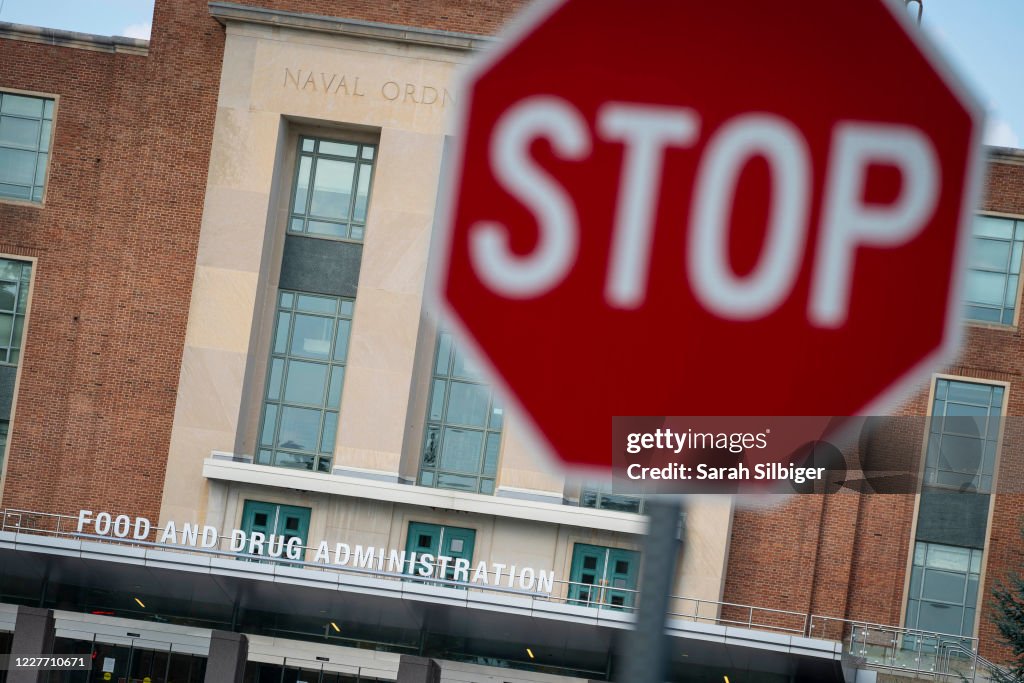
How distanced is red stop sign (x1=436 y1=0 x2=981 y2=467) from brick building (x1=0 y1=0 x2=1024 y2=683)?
83.9 feet

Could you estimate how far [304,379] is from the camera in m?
29.2

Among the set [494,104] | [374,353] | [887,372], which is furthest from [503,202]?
[374,353]

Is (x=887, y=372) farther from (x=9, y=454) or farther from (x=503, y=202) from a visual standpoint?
(x=9, y=454)

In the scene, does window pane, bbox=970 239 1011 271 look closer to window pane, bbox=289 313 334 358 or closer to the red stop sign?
window pane, bbox=289 313 334 358

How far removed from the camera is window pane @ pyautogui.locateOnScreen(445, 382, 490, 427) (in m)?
28.9

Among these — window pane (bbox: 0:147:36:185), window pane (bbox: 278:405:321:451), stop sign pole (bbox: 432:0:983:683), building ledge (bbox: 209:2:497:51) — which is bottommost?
window pane (bbox: 278:405:321:451)

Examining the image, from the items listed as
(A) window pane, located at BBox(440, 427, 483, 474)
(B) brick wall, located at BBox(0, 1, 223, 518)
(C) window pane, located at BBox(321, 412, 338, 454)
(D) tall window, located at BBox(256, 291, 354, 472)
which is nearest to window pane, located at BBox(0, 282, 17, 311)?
(B) brick wall, located at BBox(0, 1, 223, 518)

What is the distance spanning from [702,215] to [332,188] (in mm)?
28302

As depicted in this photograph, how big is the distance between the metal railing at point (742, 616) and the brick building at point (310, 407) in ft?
0.35

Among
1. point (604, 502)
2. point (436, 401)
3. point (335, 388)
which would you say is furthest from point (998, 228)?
point (335, 388)

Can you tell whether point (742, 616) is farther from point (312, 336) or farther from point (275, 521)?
point (312, 336)

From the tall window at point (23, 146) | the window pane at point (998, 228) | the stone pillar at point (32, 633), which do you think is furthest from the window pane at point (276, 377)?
the window pane at point (998, 228)

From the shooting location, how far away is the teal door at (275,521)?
28.5 metres

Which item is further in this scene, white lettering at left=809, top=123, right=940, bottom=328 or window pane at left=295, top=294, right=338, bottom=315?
window pane at left=295, top=294, right=338, bottom=315
